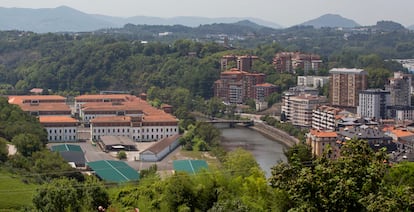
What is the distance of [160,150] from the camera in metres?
11.1

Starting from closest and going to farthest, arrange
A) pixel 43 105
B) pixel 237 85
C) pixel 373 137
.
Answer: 1. pixel 373 137
2. pixel 43 105
3. pixel 237 85

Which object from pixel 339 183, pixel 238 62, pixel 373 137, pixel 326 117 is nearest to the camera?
pixel 339 183

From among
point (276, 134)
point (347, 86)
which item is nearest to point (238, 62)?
point (347, 86)

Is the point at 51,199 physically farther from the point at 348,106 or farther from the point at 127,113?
the point at 348,106

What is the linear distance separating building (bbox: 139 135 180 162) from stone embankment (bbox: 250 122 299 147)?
83.2 inches

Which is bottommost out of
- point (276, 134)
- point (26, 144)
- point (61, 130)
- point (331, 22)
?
point (276, 134)

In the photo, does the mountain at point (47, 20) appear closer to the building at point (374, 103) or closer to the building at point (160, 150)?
the building at point (374, 103)

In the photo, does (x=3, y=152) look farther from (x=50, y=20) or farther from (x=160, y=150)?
(x=50, y=20)

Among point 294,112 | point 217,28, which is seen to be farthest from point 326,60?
point 217,28

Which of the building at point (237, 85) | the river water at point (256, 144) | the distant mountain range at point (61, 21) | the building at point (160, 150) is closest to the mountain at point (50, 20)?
the distant mountain range at point (61, 21)

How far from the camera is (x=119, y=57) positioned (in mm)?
22359

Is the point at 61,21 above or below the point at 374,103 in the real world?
above

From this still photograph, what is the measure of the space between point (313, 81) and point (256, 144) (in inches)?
254

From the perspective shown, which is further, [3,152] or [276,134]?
[276,134]
